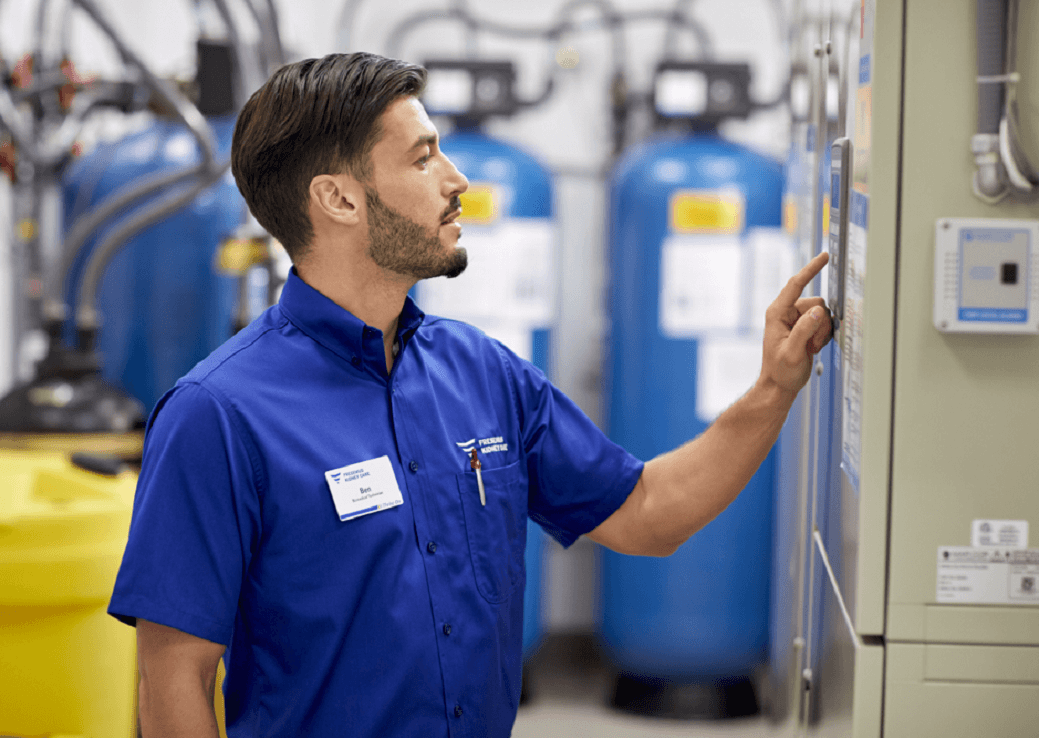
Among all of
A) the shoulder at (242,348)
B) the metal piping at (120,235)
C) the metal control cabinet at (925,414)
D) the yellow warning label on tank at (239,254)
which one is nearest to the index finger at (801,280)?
the metal control cabinet at (925,414)

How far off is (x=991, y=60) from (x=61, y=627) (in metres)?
1.59

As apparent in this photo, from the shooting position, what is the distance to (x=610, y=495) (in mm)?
1425

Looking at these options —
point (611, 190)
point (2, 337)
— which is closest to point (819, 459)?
point (611, 190)

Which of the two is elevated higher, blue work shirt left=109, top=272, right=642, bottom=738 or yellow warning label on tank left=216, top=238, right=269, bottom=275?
yellow warning label on tank left=216, top=238, right=269, bottom=275

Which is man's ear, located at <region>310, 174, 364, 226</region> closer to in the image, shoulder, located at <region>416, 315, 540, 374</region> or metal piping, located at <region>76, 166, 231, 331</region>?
shoulder, located at <region>416, 315, 540, 374</region>

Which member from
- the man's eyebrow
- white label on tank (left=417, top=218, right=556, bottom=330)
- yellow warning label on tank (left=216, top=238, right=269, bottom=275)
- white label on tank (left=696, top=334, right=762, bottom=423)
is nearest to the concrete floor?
white label on tank (left=696, top=334, right=762, bottom=423)

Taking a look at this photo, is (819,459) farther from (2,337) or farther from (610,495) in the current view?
(2,337)

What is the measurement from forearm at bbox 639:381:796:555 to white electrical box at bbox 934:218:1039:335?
0.91ft

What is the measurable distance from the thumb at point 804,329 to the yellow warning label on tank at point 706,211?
165cm

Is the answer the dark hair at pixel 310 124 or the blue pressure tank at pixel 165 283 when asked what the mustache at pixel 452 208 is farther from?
the blue pressure tank at pixel 165 283

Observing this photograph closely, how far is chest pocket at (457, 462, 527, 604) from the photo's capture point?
50.1 inches

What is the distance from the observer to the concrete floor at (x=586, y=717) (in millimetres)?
2959

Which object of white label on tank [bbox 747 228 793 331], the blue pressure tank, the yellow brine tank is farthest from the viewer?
white label on tank [bbox 747 228 793 331]

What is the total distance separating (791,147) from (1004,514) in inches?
64.6
